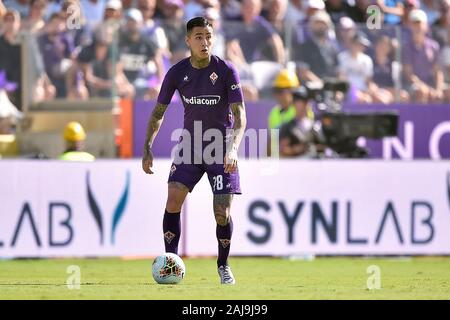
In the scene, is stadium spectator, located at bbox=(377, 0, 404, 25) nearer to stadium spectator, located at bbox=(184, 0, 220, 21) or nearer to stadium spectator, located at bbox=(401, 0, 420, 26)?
stadium spectator, located at bbox=(401, 0, 420, 26)

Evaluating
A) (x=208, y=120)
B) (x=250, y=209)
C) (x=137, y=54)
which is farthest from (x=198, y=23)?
(x=137, y=54)

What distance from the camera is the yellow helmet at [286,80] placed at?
18.1m

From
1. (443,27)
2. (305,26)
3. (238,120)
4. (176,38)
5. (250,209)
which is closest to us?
(238,120)

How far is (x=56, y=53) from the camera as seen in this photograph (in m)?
18.5

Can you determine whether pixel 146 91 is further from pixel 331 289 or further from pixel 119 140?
pixel 331 289

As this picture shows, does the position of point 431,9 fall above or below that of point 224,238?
above

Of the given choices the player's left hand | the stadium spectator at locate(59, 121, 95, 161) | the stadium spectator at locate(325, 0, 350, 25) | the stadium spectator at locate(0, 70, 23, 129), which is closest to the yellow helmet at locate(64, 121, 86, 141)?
the stadium spectator at locate(59, 121, 95, 161)

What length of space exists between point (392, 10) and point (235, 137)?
10.0 meters

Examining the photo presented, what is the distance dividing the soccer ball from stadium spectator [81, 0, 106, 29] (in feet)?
28.3

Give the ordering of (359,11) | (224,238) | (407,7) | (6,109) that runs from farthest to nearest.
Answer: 1. (407,7)
2. (359,11)
3. (6,109)
4. (224,238)

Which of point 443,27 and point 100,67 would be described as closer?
point 100,67

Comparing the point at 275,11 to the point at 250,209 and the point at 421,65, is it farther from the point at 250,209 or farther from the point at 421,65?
the point at 250,209
